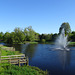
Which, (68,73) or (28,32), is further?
(28,32)

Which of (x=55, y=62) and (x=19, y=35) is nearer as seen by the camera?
(x=55, y=62)

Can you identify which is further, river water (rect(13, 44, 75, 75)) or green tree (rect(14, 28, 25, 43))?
green tree (rect(14, 28, 25, 43))

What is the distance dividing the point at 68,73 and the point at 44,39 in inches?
4138

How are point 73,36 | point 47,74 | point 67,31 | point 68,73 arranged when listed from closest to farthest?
point 47,74, point 68,73, point 73,36, point 67,31

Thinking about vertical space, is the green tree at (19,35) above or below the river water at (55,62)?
above

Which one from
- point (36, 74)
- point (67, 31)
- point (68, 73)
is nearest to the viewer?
point (36, 74)

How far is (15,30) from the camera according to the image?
98.2 metres

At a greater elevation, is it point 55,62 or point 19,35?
point 19,35

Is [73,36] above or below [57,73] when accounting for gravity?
above

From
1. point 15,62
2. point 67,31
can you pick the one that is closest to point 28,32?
point 67,31

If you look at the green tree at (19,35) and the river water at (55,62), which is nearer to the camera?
the river water at (55,62)

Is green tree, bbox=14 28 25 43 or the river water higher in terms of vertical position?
green tree, bbox=14 28 25 43

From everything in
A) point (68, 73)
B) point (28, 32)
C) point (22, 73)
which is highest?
point (28, 32)

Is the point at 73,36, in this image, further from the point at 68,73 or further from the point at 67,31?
the point at 68,73
